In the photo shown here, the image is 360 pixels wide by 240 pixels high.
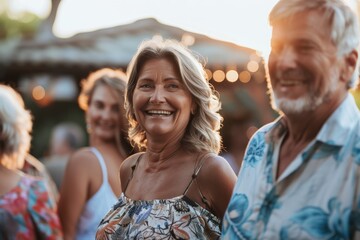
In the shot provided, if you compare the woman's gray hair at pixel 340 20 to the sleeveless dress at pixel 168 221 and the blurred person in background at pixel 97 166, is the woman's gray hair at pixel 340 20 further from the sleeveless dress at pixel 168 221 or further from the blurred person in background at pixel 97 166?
the blurred person in background at pixel 97 166

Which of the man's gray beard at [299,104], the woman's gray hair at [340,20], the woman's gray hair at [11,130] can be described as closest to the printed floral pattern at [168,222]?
the man's gray beard at [299,104]

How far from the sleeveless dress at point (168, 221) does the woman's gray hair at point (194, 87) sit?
23 centimetres

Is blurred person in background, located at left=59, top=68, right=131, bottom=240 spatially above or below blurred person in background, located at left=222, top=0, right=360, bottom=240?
below

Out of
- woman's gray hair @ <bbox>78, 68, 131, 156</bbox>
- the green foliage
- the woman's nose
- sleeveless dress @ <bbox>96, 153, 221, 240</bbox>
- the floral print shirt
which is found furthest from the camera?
the green foliage

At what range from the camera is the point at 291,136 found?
2754 millimetres

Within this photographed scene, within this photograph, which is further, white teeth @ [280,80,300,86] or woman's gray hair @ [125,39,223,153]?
woman's gray hair @ [125,39,223,153]

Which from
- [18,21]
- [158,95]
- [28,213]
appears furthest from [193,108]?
[18,21]

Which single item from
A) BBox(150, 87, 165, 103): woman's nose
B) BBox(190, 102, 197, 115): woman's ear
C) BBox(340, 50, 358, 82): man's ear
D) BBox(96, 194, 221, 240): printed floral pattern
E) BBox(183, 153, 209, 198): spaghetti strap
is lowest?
BBox(96, 194, 221, 240): printed floral pattern

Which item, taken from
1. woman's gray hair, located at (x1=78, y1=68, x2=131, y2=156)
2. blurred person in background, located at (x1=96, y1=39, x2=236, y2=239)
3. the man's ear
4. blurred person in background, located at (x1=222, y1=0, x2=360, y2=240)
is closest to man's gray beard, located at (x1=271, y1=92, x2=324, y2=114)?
blurred person in background, located at (x1=222, y1=0, x2=360, y2=240)

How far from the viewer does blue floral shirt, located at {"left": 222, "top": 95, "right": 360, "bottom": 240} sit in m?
2.40

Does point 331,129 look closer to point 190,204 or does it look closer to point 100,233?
point 190,204

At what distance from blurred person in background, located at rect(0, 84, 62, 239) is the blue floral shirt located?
2.00 metres

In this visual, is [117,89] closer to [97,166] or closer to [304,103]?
[97,166]

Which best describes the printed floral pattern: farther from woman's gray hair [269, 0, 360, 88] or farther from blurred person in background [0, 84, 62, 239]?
blurred person in background [0, 84, 62, 239]
